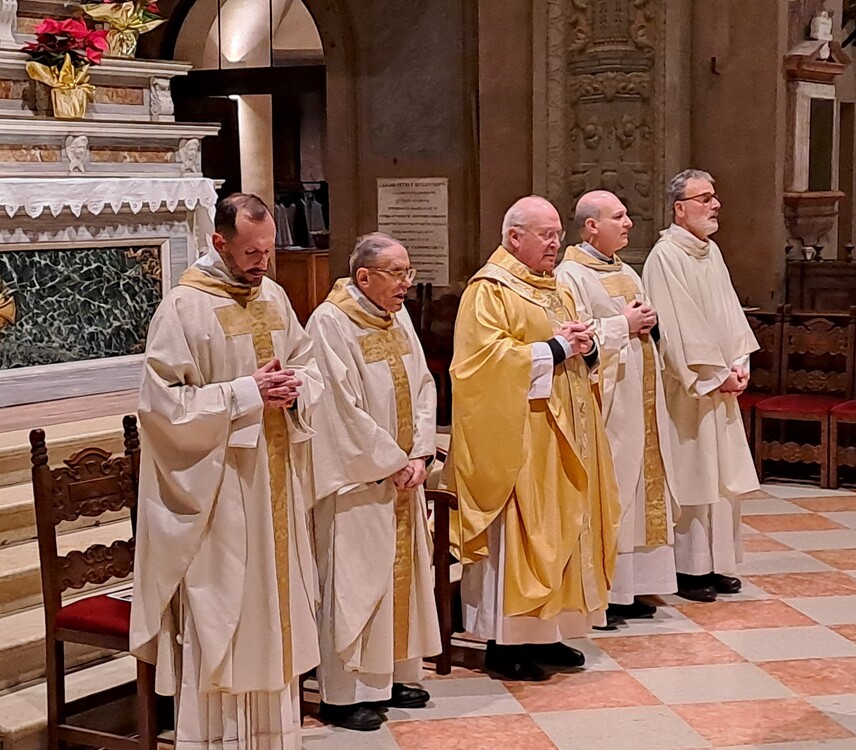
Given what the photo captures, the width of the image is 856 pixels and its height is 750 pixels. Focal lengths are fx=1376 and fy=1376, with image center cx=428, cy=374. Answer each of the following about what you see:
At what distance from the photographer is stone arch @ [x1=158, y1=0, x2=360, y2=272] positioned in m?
10.2

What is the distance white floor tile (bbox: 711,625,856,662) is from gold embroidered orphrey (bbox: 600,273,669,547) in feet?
1.57

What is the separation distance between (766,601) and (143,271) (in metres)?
3.69

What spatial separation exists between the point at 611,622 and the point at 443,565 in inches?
42.8

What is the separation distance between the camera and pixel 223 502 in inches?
152

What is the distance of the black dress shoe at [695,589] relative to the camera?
19.5 ft

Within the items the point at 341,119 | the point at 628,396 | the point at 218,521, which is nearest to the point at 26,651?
the point at 218,521

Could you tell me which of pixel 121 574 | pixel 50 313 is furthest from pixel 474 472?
pixel 50 313

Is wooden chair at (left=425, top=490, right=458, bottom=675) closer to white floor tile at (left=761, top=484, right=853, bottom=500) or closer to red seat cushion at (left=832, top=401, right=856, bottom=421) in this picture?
white floor tile at (left=761, top=484, right=853, bottom=500)

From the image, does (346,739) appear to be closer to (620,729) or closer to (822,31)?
(620,729)

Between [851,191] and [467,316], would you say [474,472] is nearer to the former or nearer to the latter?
[467,316]

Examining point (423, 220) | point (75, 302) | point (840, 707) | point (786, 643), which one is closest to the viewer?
point (840, 707)

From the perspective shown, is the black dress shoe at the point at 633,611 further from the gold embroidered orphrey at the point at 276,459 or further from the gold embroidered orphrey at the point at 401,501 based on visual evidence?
the gold embroidered orphrey at the point at 276,459

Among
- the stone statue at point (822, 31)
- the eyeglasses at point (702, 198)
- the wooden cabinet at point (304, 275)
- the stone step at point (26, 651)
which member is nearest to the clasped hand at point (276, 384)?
the stone step at point (26, 651)

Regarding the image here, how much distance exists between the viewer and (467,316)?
4938 mm
